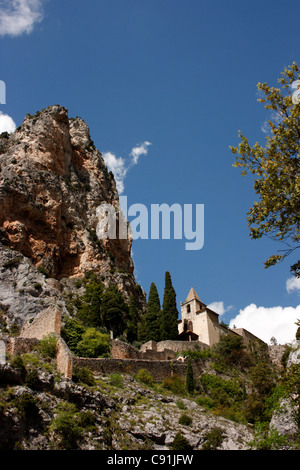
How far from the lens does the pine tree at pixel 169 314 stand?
4693cm

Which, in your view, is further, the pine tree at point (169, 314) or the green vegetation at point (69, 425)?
the pine tree at point (169, 314)

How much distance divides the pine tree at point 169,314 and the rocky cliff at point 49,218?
1101 centimetres

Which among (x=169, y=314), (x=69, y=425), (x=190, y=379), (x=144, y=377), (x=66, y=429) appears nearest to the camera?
(x=66, y=429)

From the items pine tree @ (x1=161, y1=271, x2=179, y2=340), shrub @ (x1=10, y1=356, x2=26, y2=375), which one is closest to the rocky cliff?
pine tree @ (x1=161, y1=271, x2=179, y2=340)

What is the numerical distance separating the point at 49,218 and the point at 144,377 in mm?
31552

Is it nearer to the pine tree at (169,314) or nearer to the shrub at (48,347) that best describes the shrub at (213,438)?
the shrub at (48,347)

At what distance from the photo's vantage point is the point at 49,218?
57656mm

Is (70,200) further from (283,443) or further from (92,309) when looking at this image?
(283,443)

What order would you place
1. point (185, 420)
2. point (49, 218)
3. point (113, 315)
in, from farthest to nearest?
point (49, 218) → point (113, 315) → point (185, 420)

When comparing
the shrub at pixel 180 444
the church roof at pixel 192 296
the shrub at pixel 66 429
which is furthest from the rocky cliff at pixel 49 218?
the shrub at pixel 180 444

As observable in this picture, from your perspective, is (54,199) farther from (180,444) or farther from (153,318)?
(180,444)

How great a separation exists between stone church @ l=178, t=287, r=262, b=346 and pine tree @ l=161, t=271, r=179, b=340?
2.78 meters

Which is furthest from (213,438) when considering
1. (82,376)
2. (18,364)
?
(18,364)
